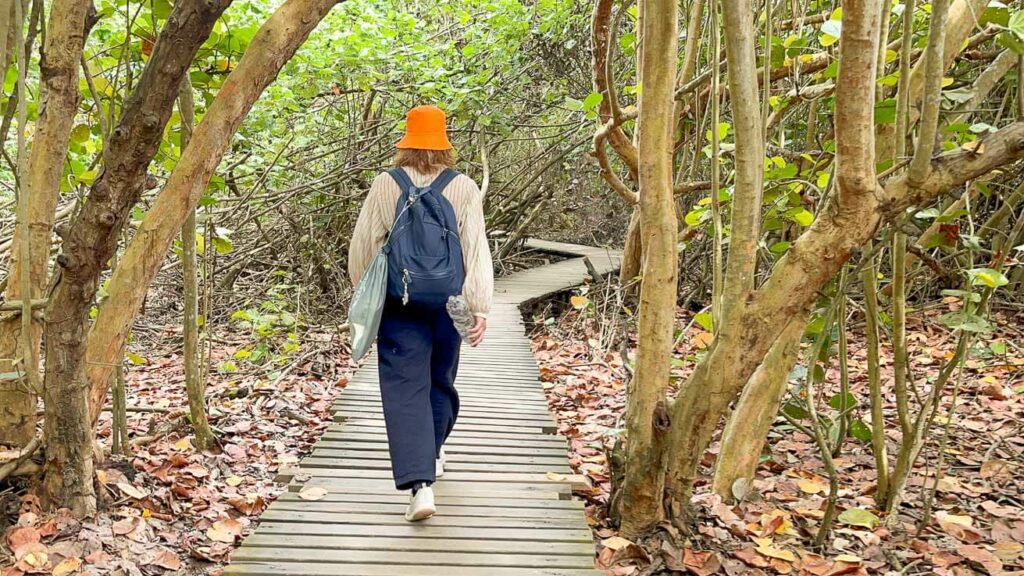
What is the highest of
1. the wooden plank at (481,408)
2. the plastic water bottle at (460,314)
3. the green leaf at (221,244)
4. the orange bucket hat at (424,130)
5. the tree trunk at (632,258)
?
the orange bucket hat at (424,130)

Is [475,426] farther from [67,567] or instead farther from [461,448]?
[67,567]

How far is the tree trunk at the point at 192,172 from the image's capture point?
9.75 feet

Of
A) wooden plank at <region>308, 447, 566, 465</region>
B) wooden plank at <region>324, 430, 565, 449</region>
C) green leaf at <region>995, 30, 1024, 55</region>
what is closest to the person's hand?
wooden plank at <region>308, 447, 566, 465</region>

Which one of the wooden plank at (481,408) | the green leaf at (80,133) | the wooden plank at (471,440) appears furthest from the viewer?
the wooden plank at (481,408)

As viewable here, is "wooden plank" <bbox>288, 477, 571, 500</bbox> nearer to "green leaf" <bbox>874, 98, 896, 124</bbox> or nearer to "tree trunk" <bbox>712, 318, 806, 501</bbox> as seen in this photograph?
"tree trunk" <bbox>712, 318, 806, 501</bbox>

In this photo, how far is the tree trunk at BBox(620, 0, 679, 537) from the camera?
3.11m

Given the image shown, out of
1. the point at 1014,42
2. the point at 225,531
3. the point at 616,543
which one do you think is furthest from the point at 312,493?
the point at 1014,42

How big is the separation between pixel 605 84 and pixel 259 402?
3.51 m

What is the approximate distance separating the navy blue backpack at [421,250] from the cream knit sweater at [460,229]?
5cm

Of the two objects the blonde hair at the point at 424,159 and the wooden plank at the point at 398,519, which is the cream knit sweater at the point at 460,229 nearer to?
the blonde hair at the point at 424,159

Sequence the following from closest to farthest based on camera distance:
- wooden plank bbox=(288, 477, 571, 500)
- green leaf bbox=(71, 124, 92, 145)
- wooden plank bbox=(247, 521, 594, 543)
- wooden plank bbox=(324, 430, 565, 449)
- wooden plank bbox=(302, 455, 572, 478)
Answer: wooden plank bbox=(247, 521, 594, 543), wooden plank bbox=(288, 477, 571, 500), green leaf bbox=(71, 124, 92, 145), wooden plank bbox=(302, 455, 572, 478), wooden plank bbox=(324, 430, 565, 449)

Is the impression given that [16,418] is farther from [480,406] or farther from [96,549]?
[480,406]

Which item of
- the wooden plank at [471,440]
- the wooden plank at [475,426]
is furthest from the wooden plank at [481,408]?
the wooden plank at [471,440]

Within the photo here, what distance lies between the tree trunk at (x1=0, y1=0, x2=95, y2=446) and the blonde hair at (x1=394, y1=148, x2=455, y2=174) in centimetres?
129
